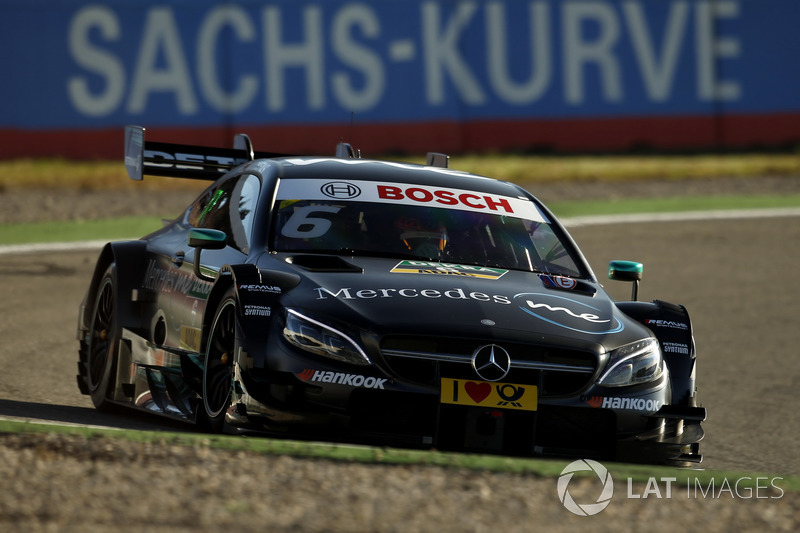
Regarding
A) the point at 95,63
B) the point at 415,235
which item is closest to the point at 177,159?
the point at 415,235

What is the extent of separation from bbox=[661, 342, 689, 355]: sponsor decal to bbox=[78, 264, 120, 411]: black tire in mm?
2972

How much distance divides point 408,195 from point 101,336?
2.00 metres

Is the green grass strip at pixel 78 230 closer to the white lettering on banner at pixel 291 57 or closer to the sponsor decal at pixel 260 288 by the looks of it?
the white lettering on banner at pixel 291 57

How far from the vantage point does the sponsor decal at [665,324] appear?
256 inches

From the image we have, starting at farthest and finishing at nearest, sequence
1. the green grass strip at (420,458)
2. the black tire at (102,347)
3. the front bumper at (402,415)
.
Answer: the black tire at (102,347), the front bumper at (402,415), the green grass strip at (420,458)

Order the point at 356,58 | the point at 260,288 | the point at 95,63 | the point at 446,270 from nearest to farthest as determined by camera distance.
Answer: the point at 260,288 → the point at 446,270 → the point at 95,63 → the point at 356,58

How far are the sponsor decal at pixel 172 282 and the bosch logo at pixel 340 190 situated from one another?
0.79 m

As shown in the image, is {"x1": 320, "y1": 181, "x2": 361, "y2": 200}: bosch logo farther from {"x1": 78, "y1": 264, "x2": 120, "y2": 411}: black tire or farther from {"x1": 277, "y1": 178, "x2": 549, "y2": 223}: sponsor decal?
{"x1": 78, "y1": 264, "x2": 120, "y2": 411}: black tire

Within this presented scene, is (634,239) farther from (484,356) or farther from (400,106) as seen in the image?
(484,356)

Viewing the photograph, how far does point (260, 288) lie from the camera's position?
Answer: 6.08 m

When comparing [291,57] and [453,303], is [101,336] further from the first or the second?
[291,57]

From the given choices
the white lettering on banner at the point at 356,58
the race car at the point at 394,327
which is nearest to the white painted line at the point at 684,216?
the white lettering on banner at the point at 356,58

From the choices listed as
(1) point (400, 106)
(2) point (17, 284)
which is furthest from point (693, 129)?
(2) point (17, 284)

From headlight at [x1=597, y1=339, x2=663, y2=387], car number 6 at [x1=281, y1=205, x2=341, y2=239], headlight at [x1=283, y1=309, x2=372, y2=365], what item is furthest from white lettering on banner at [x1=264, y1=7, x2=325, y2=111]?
headlight at [x1=283, y1=309, x2=372, y2=365]
